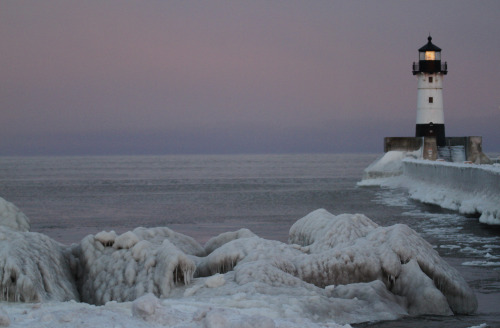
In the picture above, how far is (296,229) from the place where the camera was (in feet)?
40.4

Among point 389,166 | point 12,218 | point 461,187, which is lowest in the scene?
point 461,187

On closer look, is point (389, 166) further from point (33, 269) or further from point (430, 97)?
point (33, 269)

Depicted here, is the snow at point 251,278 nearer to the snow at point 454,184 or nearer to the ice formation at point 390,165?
the snow at point 454,184

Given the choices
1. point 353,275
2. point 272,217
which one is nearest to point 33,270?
point 353,275

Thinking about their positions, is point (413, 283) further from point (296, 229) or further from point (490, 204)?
point (490, 204)

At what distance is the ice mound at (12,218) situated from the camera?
34.9 ft

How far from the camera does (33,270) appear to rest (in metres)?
8.09

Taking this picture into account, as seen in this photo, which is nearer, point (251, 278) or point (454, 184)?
point (251, 278)

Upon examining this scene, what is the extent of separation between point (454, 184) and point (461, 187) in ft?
4.80

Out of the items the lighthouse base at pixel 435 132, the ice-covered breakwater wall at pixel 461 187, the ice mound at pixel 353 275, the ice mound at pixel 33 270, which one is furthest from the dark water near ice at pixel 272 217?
the lighthouse base at pixel 435 132

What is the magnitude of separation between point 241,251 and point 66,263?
2283 mm

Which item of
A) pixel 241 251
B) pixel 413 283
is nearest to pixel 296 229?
pixel 241 251

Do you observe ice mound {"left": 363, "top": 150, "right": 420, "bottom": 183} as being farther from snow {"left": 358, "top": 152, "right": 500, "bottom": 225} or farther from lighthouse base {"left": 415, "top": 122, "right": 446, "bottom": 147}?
lighthouse base {"left": 415, "top": 122, "right": 446, "bottom": 147}

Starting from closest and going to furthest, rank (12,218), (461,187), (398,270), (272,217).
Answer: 1. (398,270)
2. (12,218)
3. (272,217)
4. (461,187)
